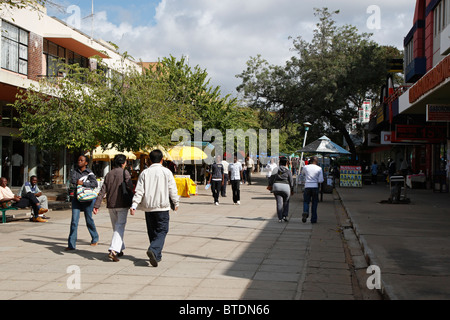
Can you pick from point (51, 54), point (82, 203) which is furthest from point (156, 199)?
point (51, 54)

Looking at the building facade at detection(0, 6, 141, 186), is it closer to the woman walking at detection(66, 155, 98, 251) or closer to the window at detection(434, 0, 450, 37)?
the woman walking at detection(66, 155, 98, 251)

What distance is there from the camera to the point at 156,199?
24.6 feet

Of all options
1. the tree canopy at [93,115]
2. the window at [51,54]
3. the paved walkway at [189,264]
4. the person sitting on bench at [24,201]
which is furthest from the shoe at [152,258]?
the window at [51,54]

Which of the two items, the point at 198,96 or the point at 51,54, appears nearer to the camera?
the point at 51,54

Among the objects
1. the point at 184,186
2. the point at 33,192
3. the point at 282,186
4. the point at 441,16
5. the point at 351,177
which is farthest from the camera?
the point at 351,177

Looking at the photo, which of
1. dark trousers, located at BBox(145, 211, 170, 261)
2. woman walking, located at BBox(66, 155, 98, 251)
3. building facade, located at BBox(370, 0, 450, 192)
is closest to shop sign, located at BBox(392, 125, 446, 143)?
building facade, located at BBox(370, 0, 450, 192)

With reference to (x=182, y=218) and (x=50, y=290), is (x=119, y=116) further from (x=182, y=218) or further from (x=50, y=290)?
(x=50, y=290)

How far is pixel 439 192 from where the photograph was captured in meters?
24.3

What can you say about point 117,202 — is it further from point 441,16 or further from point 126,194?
point 441,16

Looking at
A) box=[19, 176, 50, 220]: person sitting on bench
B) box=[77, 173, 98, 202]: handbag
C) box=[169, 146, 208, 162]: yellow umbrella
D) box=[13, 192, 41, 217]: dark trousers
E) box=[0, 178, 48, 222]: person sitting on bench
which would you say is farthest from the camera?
box=[169, 146, 208, 162]: yellow umbrella

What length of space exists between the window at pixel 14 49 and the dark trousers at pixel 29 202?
988 cm

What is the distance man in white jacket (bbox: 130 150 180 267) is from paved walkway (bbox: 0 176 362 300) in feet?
1.43

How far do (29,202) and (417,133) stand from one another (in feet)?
61.3

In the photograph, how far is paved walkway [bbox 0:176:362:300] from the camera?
5.98 meters
